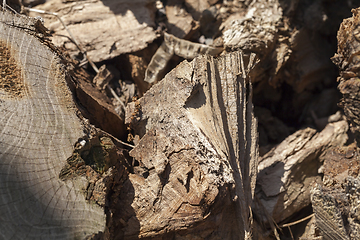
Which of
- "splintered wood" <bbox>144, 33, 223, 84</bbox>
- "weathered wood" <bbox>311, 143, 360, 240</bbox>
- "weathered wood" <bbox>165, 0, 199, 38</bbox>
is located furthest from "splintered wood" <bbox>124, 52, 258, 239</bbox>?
"weathered wood" <bbox>165, 0, 199, 38</bbox>

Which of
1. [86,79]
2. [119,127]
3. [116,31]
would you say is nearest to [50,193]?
[119,127]

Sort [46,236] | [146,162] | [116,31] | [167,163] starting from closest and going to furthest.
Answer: [46,236], [167,163], [146,162], [116,31]

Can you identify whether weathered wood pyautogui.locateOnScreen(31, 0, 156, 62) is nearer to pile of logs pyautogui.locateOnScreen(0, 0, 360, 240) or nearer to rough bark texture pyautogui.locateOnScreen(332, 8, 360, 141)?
pile of logs pyautogui.locateOnScreen(0, 0, 360, 240)

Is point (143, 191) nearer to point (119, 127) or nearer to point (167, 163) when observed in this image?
point (167, 163)

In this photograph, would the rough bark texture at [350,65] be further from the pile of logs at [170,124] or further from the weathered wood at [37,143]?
the weathered wood at [37,143]

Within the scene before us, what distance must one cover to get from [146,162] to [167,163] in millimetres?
171

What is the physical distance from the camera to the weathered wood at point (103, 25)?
2.44m

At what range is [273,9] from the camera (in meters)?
2.63

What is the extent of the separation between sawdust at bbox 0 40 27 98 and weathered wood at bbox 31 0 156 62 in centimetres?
101

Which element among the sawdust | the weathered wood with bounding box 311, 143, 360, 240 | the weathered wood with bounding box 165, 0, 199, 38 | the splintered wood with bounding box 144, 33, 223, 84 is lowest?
the weathered wood with bounding box 311, 143, 360, 240

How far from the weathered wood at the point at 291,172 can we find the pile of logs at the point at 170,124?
10mm

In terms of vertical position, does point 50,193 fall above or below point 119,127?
below

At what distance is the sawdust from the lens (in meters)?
1.35

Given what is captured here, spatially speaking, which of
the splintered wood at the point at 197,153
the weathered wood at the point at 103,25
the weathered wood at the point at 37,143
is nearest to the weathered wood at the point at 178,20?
the weathered wood at the point at 103,25
